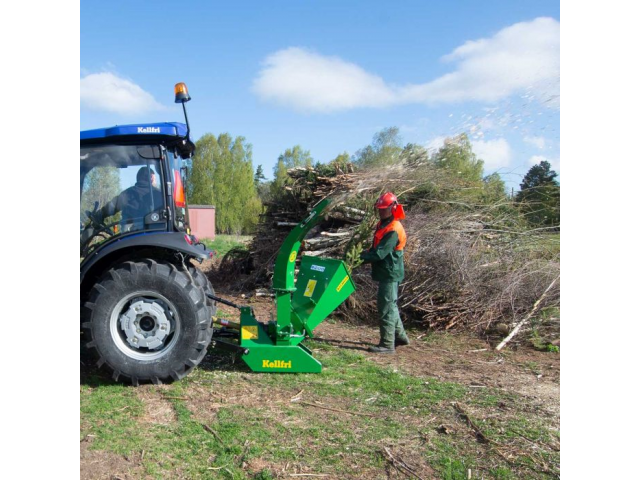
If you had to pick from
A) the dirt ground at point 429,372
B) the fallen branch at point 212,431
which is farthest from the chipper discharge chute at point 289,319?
the fallen branch at point 212,431

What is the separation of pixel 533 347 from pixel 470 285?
1356 mm

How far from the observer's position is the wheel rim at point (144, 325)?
4.39m

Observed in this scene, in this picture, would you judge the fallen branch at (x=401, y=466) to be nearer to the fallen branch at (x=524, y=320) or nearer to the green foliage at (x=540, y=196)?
the fallen branch at (x=524, y=320)

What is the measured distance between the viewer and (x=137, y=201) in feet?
15.1

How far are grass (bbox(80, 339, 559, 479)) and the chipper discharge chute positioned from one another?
6.4 inches

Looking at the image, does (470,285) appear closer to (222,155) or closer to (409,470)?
(409,470)

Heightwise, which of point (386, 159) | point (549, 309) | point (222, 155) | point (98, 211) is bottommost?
point (549, 309)

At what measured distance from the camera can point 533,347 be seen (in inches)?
248

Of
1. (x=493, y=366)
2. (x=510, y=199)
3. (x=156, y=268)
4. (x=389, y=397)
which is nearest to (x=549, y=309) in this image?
(x=493, y=366)

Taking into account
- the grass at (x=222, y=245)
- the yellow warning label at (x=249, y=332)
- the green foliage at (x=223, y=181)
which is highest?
the green foliage at (x=223, y=181)

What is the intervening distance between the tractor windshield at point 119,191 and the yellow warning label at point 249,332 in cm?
133

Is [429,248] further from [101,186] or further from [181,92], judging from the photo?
[101,186]

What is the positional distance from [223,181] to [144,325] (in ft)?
116

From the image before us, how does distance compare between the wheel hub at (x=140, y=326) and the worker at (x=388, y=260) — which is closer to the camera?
the wheel hub at (x=140, y=326)
